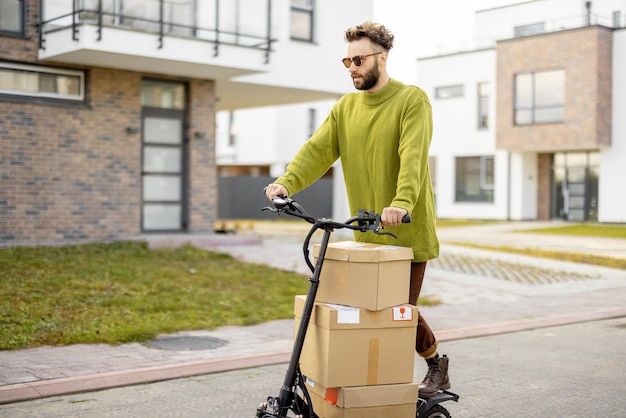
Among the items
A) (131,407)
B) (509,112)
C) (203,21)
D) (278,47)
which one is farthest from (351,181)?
(509,112)

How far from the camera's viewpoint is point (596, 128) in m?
28.9

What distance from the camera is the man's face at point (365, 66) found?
155 inches

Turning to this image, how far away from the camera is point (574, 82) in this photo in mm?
29469

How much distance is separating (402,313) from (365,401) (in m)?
0.45

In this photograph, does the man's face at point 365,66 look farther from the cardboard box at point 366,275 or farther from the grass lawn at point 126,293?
the grass lawn at point 126,293

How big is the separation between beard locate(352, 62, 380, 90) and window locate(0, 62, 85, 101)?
37.3ft

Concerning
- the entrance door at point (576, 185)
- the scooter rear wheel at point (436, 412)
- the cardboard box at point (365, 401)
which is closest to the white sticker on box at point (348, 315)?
the cardboard box at point (365, 401)

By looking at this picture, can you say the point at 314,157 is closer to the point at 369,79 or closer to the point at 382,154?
the point at 382,154

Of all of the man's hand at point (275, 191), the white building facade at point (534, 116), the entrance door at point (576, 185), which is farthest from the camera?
the entrance door at point (576, 185)

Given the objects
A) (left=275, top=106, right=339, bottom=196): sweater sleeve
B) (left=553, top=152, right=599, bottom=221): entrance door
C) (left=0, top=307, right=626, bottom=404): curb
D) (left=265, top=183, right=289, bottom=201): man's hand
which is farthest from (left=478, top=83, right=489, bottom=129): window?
(left=265, top=183, right=289, bottom=201): man's hand

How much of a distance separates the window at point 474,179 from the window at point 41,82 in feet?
74.2

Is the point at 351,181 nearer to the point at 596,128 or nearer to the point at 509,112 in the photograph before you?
the point at 596,128

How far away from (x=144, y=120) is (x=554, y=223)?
19.8 meters

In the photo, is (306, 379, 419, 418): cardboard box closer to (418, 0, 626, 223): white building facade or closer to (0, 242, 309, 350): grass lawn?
(0, 242, 309, 350): grass lawn
